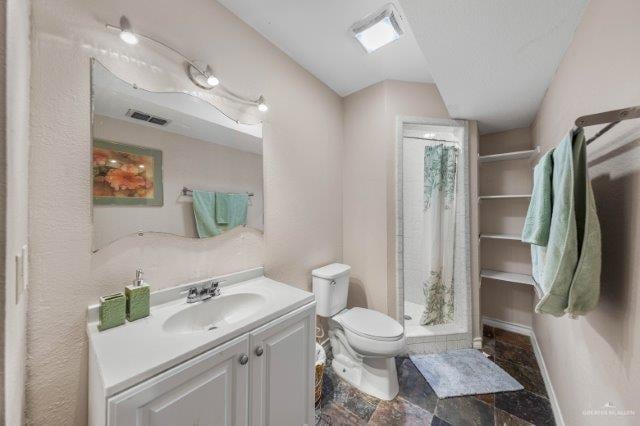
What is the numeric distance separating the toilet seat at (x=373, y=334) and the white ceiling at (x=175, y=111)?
1370mm

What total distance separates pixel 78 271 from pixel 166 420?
2.11 ft

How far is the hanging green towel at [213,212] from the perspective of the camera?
1.26 metres

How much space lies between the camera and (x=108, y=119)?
3.22 feet

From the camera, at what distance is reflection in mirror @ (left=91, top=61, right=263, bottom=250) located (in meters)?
0.97

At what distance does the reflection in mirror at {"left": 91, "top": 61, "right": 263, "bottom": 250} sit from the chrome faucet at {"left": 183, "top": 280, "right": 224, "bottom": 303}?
0.27 m

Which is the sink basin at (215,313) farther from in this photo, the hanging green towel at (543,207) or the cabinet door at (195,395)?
the hanging green towel at (543,207)

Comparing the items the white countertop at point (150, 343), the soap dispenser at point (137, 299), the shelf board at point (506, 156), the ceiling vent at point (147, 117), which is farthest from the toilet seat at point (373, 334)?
the shelf board at point (506, 156)

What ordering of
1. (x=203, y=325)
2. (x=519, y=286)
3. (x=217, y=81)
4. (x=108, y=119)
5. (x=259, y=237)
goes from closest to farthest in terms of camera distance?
(x=108, y=119) < (x=203, y=325) < (x=217, y=81) < (x=259, y=237) < (x=519, y=286)

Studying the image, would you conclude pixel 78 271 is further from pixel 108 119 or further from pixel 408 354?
pixel 408 354

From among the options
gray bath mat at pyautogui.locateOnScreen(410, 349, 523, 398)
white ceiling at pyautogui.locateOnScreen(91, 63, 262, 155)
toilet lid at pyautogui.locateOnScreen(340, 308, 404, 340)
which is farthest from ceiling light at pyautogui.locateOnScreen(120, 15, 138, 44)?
gray bath mat at pyautogui.locateOnScreen(410, 349, 523, 398)

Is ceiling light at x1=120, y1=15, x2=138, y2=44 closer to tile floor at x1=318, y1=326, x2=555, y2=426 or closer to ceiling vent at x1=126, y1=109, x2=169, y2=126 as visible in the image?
ceiling vent at x1=126, y1=109, x2=169, y2=126

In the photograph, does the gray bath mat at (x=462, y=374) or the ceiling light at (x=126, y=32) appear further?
the gray bath mat at (x=462, y=374)

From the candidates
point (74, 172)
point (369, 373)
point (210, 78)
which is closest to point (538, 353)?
point (369, 373)

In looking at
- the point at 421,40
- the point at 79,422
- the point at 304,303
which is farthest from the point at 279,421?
the point at 421,40
